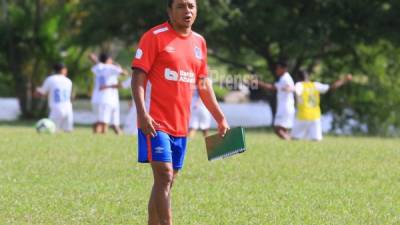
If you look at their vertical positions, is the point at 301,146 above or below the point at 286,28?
below

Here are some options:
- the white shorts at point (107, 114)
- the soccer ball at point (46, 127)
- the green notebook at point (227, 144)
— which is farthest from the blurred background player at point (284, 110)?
the green notebook at point (227, 144)

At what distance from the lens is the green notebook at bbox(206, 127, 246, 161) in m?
7.52

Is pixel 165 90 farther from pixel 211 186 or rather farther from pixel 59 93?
pixel 59 93

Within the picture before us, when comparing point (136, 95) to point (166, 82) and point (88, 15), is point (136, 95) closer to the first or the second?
point (166, 82)

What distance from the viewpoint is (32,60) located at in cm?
3769

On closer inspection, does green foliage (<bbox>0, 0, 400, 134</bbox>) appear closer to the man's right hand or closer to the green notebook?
the green notebook

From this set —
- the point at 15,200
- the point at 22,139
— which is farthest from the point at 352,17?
the point at 15,200

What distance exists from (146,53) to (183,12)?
0.41 meters

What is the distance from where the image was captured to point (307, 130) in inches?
838

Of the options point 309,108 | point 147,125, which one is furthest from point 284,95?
point 147,125

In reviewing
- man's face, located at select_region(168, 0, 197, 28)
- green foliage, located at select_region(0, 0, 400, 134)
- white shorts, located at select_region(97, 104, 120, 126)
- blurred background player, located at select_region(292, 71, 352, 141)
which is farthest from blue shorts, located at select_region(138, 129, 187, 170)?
green foliage, located at select_region(0, 0, 400, 134)

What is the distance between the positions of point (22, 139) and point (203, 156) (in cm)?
468

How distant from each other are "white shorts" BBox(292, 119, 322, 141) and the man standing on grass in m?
13.8

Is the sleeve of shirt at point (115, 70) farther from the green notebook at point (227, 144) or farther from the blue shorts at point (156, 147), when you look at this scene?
the blue shorts at point (156, 147)
